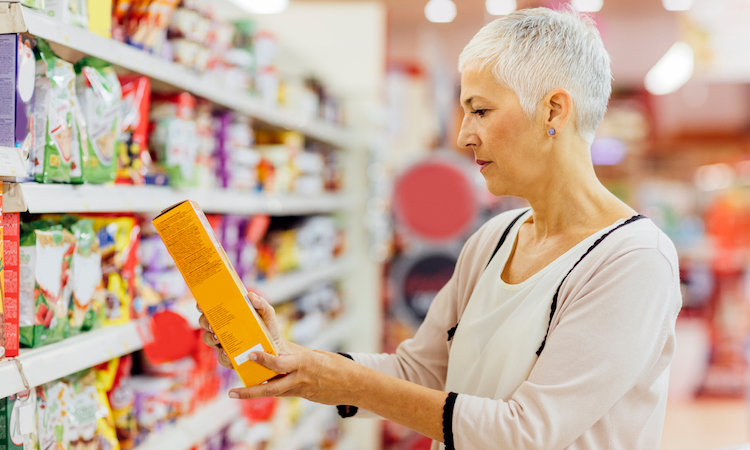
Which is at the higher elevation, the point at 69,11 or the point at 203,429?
the point at 69,11

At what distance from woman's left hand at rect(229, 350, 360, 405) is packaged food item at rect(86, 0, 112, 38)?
2.89ft

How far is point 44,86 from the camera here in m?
1.34

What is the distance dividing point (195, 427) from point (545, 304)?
125 cm

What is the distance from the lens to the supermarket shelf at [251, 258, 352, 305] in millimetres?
2635

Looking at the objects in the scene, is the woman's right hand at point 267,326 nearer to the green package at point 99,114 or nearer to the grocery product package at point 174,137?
the green package at point 99,114

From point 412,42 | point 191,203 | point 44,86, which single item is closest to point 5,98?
point 44,86

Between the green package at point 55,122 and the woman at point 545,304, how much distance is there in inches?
17.7

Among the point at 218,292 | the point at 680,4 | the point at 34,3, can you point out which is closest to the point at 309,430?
the point at 218,292

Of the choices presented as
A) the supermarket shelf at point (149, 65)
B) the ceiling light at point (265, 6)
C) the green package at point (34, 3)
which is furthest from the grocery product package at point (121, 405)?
the ceiling light at point (265, 6)

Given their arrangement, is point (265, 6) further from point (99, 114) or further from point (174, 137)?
point (99, 114)

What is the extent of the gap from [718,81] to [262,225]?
11715 mm

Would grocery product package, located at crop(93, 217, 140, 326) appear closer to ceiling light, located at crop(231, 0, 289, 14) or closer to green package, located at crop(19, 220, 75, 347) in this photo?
green package, located at crop(19, 220, 75, 347)

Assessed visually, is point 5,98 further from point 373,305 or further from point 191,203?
point 373,305

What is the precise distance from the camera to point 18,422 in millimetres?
1271
